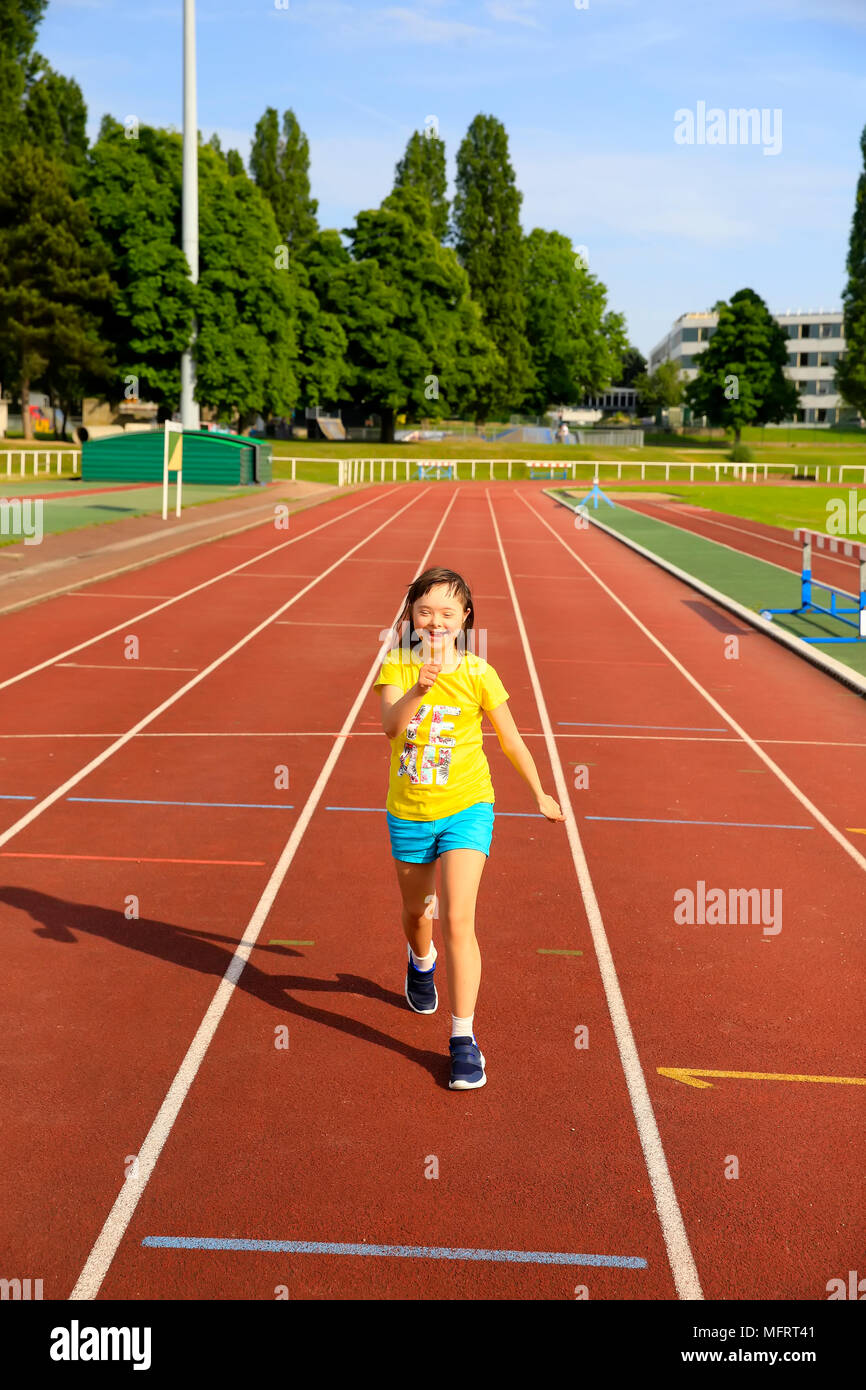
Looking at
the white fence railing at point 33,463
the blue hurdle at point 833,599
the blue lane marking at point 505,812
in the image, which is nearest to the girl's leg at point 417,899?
the blue lane marking at point 505,812

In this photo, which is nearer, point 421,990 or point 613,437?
point 421,990

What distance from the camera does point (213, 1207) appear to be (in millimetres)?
3871

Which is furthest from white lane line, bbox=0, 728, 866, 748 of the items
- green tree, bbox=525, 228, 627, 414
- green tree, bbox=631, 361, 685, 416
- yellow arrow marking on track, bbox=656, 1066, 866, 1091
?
green tree, bbox=631, 361, 685, 416

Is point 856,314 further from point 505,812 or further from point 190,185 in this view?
point 505,812

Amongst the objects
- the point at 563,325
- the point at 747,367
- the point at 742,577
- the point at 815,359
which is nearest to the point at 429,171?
the point at 563,325

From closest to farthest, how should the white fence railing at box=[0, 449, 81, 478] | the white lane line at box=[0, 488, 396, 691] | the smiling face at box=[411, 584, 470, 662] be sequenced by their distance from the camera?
the smiling face at box=[411, 584, 470, 662] < the white lane line at box=[0, 488, 396, 691] < the white fence railing at box=[0, 449, 81, 478]

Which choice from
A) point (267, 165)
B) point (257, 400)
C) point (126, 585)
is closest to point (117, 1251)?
point (126, 585)

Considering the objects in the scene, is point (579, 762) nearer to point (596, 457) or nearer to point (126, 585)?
point (126, 585)

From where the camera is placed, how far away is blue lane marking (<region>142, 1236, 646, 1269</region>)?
12.0 feet

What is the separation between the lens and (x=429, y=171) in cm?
8944

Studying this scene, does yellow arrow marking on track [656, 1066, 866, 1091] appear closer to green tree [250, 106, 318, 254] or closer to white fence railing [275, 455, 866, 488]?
white fence railing [275, 455, 866, 488]

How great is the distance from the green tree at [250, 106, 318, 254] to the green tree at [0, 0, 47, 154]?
19.3m

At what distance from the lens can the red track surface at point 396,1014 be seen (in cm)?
378

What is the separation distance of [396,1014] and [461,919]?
95 centimetres
